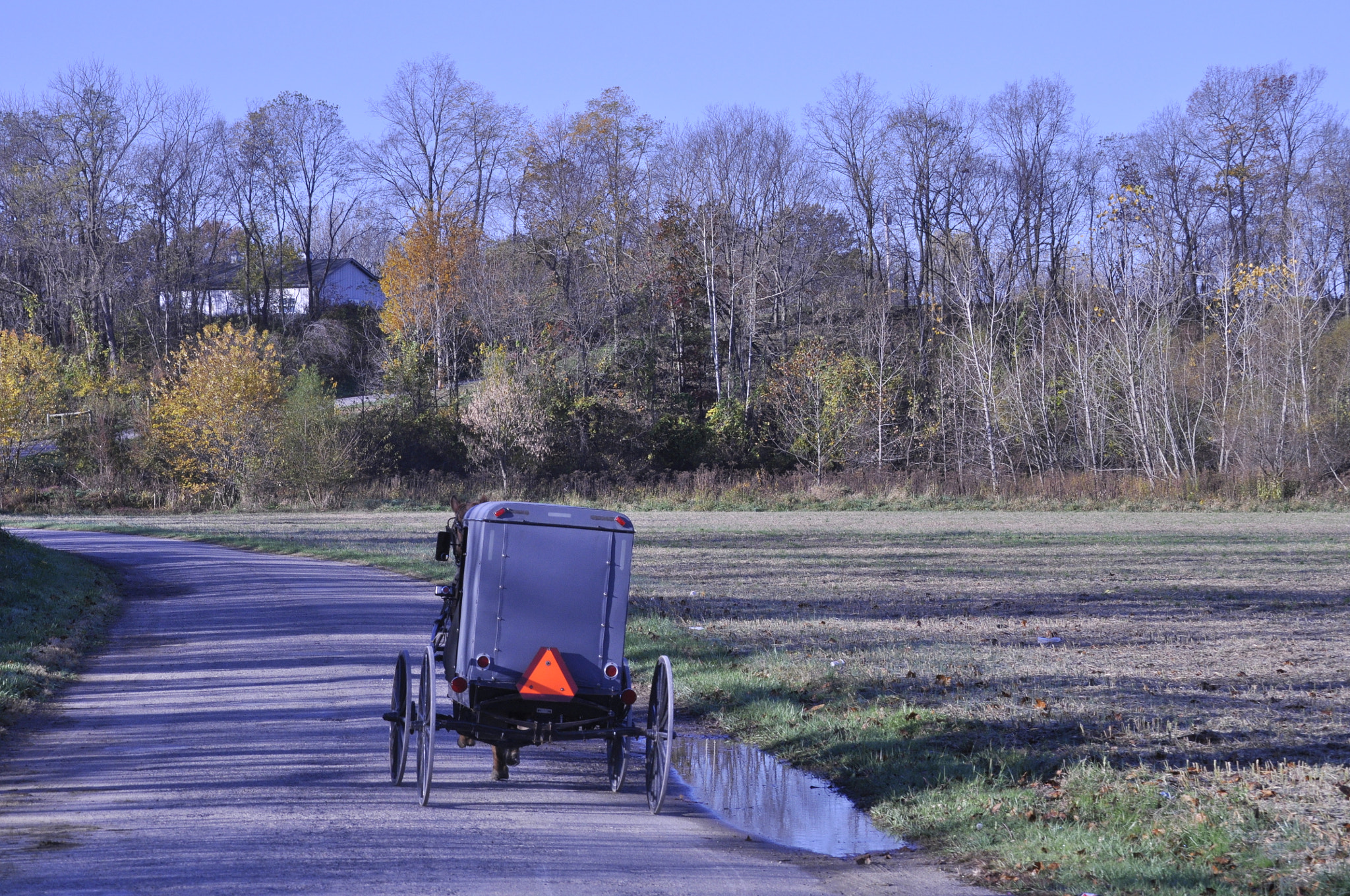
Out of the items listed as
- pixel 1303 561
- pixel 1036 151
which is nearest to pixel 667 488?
pixel 1303 561

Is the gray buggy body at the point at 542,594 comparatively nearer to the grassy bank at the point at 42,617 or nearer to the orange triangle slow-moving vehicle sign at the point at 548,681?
the orange triangle slow-moving vehicle sign at the point at 548,681

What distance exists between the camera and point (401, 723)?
776 cm

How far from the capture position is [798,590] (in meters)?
18.7

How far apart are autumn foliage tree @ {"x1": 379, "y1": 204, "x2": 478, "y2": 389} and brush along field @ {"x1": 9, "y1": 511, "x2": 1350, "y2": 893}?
41.1m

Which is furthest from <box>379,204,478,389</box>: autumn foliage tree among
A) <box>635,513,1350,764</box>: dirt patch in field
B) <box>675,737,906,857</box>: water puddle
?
<box>675,737,906,857</box>: water puddle

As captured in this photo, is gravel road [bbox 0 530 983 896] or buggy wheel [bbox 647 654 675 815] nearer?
gravel road [bbox 0 530 983 896]

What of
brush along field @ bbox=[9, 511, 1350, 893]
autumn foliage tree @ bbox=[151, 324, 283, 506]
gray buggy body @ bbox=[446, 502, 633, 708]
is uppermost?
autumn foliage tree @ bbox=[151, 324, 283, 506]

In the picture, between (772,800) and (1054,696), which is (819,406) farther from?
(772,800)

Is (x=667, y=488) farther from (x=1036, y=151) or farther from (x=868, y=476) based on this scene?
(x=1036, y=151)

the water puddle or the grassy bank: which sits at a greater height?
the grassy bank

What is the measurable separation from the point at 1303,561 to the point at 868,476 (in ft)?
88.7

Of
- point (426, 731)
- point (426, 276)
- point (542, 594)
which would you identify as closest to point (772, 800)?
point (542, 594)

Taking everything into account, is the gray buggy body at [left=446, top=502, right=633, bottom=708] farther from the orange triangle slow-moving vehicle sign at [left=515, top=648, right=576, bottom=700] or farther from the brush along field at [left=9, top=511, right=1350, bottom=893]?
the brush along field at [left=9, top=511, right=1350, bottom=893]

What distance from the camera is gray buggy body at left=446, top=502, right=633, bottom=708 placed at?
7.49m
